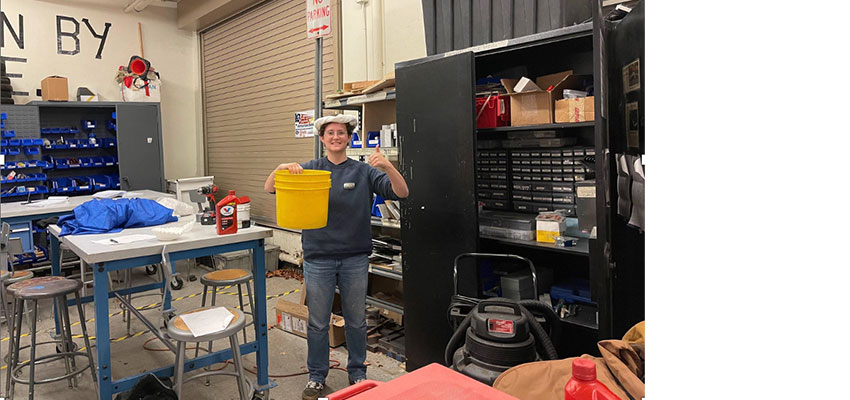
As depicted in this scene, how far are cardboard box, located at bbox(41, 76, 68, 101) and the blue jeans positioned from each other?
18.8 ft

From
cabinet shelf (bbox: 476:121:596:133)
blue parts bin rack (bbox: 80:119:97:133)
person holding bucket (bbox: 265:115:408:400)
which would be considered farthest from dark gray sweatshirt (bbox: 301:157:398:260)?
blue parts bin rack (bbox: 80:119:97:133)

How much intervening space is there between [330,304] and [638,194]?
6.80 feet

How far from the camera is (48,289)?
9.84 ft

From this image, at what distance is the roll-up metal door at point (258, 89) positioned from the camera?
6285mm

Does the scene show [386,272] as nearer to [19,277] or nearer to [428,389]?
[19,277]

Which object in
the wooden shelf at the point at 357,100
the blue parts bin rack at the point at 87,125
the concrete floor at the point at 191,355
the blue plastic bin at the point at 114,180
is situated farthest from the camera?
the blue plastic bin at the point at 114,180

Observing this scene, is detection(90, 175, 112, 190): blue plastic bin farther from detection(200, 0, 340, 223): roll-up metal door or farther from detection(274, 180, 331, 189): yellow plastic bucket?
detection(274, 180, 331, 189): yellow plastic bucket

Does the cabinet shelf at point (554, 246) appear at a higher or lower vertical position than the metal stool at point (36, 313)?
higher

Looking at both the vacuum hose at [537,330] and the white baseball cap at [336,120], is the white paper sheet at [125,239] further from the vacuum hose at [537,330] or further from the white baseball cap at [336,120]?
the vacuum hose at [537,330]

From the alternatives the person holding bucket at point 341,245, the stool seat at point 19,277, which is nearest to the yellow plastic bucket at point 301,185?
the person holding bucket at point 341,245

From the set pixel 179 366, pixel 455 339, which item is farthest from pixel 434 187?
pixel 179 366

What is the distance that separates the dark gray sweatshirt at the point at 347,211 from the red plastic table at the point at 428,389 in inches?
84.8
